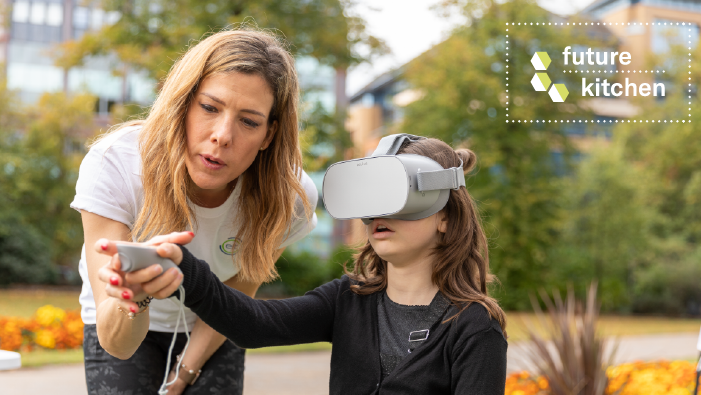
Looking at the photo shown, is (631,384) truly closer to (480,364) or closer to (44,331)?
(480,364)

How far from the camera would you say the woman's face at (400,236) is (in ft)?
6.81

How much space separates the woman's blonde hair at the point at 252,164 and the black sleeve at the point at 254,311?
29 centimetres

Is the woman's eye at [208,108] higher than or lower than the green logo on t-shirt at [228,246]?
higher

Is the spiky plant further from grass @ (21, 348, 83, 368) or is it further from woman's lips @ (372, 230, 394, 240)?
grass @ (21, 348, 83, 368)

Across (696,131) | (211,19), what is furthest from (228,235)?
(696,131)

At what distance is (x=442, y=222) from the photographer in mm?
2189

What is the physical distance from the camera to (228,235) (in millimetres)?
2482

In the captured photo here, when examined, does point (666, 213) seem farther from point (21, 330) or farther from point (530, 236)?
point (21, 330)

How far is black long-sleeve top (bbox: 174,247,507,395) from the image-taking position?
187cm

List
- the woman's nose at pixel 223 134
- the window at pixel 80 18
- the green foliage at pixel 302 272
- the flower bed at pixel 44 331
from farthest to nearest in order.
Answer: the window at pixel 80 18 < the green foliage at pixel 302 272 < the flower bed at pixel 44 331 < the woman's nose at pixel 223 134

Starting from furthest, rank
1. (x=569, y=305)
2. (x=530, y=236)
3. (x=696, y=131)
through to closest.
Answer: (x=696, y=131) < (x=530, y=236) < (x=569, y=305)

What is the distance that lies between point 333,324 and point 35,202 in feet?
57.9

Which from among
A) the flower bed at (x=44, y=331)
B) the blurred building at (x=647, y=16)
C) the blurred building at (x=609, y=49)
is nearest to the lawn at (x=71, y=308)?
the flower bed at (x=44, y=331)

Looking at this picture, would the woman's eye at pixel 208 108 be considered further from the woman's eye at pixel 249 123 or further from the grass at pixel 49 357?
the grass at pixel 49 357
